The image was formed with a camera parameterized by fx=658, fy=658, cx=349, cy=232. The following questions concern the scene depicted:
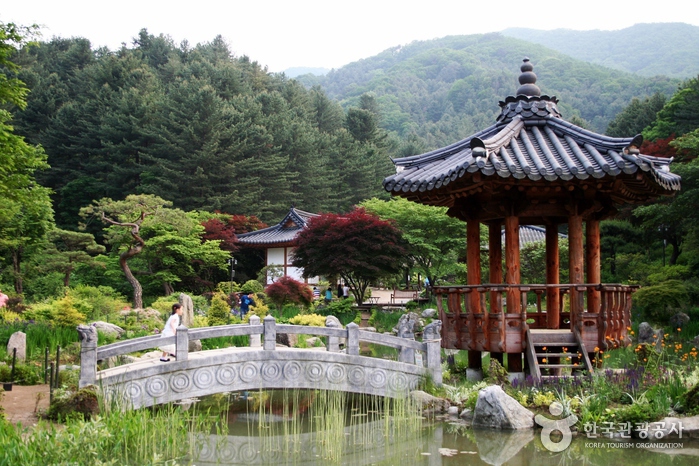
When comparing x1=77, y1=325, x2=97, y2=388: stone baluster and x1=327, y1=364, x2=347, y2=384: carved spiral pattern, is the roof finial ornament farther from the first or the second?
x1=77, y1=325, x2=97, y2=388: stone baluster

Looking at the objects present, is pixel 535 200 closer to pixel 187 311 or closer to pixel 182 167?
pixel 187 311

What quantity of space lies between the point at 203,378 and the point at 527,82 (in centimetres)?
665

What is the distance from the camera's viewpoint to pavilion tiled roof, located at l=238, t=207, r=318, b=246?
98.8 ft

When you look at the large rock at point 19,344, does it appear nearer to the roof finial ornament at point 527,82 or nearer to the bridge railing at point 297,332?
the bridge railing at point 297,332

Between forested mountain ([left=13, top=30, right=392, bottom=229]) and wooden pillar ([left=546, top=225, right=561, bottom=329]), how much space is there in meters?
24.2

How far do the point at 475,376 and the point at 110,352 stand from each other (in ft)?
17.4

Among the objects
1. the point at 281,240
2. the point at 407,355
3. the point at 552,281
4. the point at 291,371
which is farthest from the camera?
the point at 281,240

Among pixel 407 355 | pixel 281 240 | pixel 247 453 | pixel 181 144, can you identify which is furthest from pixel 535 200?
pixel 181 144

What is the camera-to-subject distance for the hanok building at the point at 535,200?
8.39 meters

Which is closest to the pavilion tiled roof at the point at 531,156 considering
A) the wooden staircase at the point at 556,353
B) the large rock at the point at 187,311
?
the wooden staircase at the point at 556,353

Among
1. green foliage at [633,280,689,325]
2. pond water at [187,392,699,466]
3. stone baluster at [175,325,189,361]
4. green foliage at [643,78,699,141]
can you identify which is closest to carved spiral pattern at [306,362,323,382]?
pond water at [187,392,699,466]

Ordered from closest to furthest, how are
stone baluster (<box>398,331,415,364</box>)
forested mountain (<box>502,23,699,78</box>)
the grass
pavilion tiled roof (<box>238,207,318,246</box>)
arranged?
the grass → stone baluster (<box>398,331,415,364</box>) → pavilion tiled roof (<box>238,207,318,246</box>) → forested mountain (<box>502,23,699,78</box>)

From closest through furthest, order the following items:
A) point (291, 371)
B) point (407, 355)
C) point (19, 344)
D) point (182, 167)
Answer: point (291, 371), point (407, 355), point (19, 344), point (182, 167)

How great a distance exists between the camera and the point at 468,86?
314 feet
